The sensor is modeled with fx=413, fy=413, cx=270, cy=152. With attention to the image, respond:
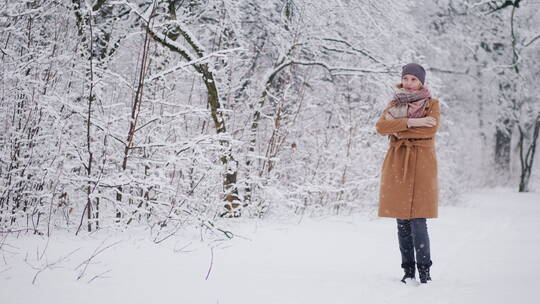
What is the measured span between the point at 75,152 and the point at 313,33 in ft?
12.0

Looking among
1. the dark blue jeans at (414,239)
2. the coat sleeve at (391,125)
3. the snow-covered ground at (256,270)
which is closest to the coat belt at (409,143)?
the coat sleeve at (391,125)

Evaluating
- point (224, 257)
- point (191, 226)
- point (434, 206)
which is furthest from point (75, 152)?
point (434, 206)

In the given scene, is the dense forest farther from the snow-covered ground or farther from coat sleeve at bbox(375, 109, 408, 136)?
coat sleeve at bbox(375, 109, 408, 136)

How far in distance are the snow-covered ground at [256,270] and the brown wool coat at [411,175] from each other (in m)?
0.55

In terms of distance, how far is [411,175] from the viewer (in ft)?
9.99

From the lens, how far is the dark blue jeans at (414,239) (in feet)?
9.89

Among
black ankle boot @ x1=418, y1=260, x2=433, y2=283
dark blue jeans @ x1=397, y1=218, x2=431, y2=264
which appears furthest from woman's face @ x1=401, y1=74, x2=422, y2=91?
black ankle boot @ x1=418, y1=260, x2=433, y2=283

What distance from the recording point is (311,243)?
4.44 m

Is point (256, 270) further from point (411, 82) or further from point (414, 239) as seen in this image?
point (411, 82)

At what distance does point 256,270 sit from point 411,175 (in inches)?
53.6

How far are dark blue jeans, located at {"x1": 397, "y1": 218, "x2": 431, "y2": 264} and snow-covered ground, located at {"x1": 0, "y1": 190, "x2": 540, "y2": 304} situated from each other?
0.66ft

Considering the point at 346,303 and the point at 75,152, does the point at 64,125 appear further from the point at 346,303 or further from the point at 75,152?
the point at 346,303

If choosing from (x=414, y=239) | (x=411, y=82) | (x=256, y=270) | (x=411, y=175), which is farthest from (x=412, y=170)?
(x=256, y=270)

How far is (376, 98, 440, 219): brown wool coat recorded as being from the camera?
301 centimetres
